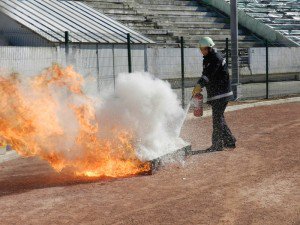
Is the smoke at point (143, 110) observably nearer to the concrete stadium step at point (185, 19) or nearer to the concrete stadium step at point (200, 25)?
the concrete stadium step at point (185, 19)

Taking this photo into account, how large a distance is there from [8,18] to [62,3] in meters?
4.84

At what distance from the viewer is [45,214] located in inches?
243

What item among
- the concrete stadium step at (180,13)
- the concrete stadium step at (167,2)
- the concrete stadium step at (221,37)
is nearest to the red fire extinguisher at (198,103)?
the concrete stadium step at (221,37)

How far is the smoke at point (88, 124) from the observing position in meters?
8.24

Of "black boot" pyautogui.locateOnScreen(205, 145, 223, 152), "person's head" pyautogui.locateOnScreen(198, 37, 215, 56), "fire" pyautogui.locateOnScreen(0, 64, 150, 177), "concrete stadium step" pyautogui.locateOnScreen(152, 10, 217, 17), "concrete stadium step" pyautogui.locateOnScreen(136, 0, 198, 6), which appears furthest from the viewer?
"concrete stadium step" pyautogui.locateOnScreen(136, 0, 198, 6)

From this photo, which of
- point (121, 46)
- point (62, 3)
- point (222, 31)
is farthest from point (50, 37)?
point (222, 31)

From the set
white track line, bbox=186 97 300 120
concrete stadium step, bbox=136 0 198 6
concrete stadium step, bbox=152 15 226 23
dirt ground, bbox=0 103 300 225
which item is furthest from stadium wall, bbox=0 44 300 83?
concrete stadium step, bbox=136 0 198 6

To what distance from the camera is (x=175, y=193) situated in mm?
6973

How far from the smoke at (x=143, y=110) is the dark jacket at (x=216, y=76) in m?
1.55

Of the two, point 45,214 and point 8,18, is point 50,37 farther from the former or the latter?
point 45,214

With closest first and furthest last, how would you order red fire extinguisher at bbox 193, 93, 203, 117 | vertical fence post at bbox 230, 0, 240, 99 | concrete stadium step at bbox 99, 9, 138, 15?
red fire extinguisher at bbox 193, 93, 203, 117
vertical fence post at bbox 230, 0, 240, 99
concrete stadium step at bbox 99, 9, 138, 15

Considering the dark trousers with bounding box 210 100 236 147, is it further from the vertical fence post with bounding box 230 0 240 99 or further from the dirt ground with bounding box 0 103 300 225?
the vertical fence post with bounding box 230 0 240 99

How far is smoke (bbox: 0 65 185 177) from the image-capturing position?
8242mm

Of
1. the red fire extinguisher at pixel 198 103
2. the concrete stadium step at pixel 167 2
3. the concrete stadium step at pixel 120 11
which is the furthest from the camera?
the concrete stadium step at pixel 167 2
